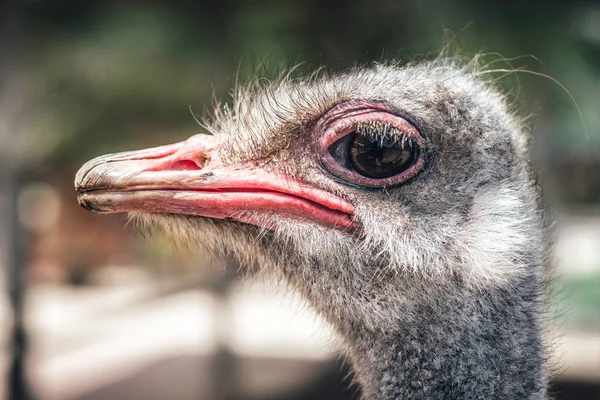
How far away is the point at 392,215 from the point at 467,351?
1.33ft

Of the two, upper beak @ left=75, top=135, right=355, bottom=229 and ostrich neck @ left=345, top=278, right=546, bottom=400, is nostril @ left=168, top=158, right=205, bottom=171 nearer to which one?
upper beak @ left=75, top=135, right=355, bottom=229

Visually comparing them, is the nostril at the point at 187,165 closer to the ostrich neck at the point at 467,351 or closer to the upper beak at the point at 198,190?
the upper beak at the point at 198,190

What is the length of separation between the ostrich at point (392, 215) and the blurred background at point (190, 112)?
18.8 inches

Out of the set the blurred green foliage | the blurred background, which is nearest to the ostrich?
the blurred background

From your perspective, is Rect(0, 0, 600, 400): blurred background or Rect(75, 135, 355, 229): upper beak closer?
Rect(75, 135, 355, 229): upper beak

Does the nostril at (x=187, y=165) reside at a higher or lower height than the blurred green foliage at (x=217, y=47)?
lower

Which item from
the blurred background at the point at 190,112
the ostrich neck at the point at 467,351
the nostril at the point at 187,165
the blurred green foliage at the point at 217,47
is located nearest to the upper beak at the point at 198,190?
the nostril at the point at 187,165

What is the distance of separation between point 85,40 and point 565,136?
552 centimetres

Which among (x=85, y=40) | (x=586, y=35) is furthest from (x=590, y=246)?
(x=85, y=40)

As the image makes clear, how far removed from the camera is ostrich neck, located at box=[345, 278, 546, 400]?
2.10 meters

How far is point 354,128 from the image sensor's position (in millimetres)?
2170

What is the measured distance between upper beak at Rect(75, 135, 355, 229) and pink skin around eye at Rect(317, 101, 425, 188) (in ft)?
0.25

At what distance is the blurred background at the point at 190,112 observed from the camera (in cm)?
585

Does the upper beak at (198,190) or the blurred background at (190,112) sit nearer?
the upper beak at (198,190)
